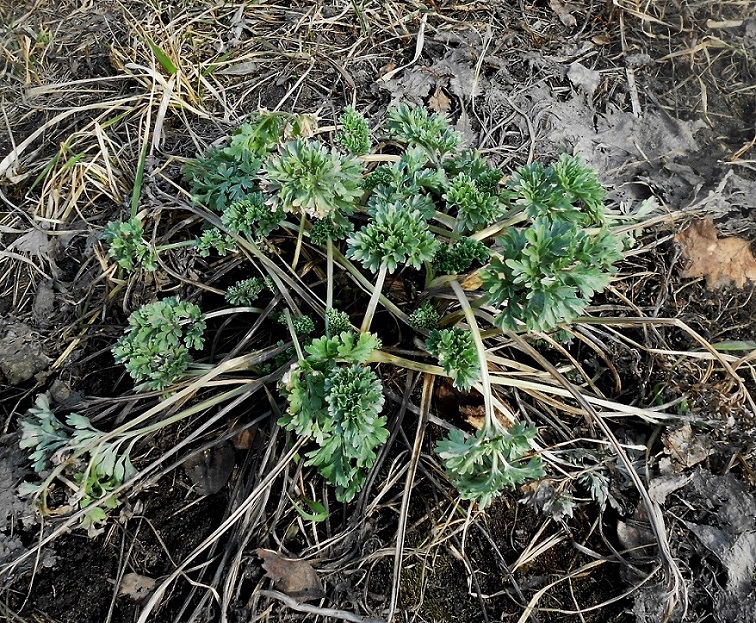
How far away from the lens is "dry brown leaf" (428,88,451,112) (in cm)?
330

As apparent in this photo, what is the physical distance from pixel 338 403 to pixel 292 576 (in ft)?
2.29

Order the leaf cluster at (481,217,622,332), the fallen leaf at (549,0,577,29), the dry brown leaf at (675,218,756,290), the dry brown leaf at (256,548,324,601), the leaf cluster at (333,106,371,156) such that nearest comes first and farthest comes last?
the leaf cluster at (481,217,622,332)
the dry brown leaf at (256,548,324,601)
the leaf cluster at (333,106,371,156)
the dry brown leaf at (675,218,756,290)
the fallen leaf at (549,0,577,29)

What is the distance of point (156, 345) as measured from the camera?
2.26 meters

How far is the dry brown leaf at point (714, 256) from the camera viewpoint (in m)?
2.83

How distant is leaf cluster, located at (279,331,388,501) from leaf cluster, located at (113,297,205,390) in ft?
1.47

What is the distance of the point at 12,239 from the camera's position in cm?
293

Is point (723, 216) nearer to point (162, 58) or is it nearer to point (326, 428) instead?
point (326, 428)

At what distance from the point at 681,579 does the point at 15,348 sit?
271 cm

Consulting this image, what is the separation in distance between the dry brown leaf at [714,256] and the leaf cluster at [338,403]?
168cm

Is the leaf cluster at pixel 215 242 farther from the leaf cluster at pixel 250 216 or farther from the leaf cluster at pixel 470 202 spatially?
the leaf cluster at pixel 470 202

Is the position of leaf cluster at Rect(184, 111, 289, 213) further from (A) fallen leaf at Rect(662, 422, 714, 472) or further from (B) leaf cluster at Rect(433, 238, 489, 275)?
(A) fallen leaf at Rect(662, 422, 714, 472)

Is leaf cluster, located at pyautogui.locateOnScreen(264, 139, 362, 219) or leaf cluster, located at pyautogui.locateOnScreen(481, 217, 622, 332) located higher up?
leaf cluster, located at pyautogui.locateOnScreen(264, 139, 362, 219)

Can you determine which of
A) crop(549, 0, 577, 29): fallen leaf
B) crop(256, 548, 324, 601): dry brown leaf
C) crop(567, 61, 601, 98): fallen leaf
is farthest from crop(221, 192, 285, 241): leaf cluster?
crop(549, 0, 577, 29): fallen leaf

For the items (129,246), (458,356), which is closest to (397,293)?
(458,356)
